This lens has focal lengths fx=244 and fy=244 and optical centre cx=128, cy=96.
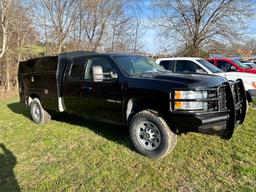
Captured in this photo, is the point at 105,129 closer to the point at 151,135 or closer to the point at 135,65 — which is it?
the point at 135,65

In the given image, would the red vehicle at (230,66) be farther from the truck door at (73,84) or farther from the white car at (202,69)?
the truck door at (73,84)

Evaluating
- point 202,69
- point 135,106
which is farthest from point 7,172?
point 202,69

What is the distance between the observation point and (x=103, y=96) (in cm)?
492

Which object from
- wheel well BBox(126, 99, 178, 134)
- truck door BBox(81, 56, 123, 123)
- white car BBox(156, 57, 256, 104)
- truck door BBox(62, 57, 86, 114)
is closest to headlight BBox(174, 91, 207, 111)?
wheel well BBox(126, 99, 178, 134)

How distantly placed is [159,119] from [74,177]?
1636mm

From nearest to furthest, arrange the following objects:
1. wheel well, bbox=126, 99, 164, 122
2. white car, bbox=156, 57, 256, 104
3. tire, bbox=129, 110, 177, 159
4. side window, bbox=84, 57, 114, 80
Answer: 1. tire, bbox=129, 110, 177, 159
2. wheel well, bbox=126, 99, 164, 122
3. side window, bbox=84, 57, 114, 80
4. white car, bbox=156, 57, 256, 104

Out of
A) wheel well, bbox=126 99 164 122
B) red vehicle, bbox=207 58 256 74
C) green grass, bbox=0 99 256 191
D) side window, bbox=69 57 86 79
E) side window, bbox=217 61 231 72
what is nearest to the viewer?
green grass, bbox=0 99 256 191

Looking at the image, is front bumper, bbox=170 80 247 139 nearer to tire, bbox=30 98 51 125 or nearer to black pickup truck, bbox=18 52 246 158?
black pickup truck, bbox=18 52 246 158

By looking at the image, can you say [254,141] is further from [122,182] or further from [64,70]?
[64,70]

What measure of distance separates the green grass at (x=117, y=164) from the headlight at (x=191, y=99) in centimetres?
94

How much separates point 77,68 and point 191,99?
288cm

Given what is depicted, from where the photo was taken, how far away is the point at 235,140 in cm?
487

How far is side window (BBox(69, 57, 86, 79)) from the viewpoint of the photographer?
545cm

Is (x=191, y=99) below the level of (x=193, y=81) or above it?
below
